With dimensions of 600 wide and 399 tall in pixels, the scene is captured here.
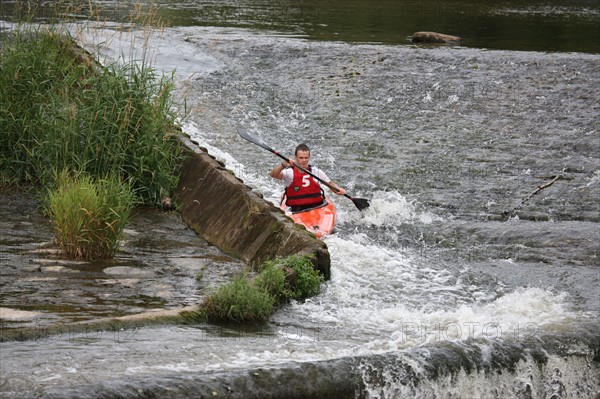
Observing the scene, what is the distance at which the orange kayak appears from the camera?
38.6 ft

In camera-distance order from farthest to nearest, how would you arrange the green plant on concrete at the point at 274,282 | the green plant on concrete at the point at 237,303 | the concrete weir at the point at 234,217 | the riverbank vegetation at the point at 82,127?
1. the riverbank vegetation at the point at 82,127
2. the concrete weir at the point at 234,217
3. the green plant on concrete at the point at 274,282
4. the green plant on concrete at the point at 237,303

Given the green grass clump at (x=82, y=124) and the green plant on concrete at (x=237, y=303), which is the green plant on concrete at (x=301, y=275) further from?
the green grass clump at (x=82, y=124)

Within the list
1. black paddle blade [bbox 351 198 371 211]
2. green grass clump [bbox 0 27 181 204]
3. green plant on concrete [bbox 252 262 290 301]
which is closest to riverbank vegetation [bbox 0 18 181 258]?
green grass clump [bbox 0 27 181 204]

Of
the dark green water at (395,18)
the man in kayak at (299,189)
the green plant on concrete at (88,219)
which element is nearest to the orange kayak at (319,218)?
the man in kayak at (299,189)

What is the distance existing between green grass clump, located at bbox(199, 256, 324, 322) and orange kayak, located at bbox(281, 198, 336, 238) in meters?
2.28

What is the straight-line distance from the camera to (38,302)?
8.26 m

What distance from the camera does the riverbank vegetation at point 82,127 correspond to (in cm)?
1119

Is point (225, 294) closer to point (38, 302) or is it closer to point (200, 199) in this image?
point (38, 302)

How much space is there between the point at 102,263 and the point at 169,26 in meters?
15.6

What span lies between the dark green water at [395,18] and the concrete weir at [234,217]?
1019cm

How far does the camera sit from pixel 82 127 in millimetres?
11312

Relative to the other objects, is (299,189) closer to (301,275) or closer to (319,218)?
(319,218)

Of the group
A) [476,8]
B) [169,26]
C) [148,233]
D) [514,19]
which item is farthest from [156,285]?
[476,8]

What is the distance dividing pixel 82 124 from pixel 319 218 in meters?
2.97
